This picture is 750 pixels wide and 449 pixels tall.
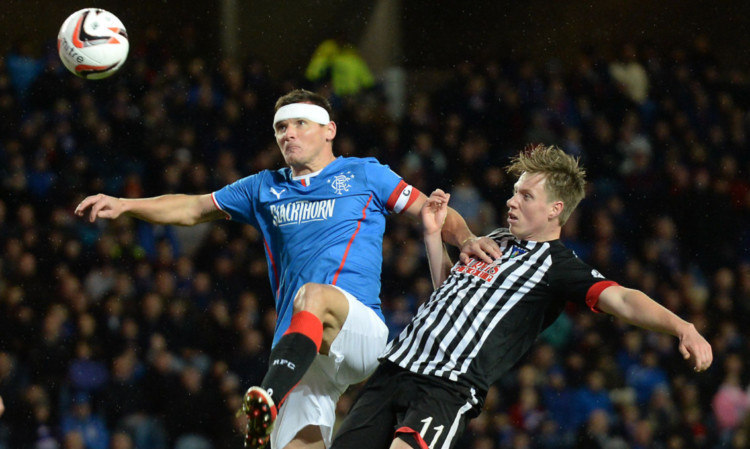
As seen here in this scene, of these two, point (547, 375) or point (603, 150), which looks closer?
point (547, 375)

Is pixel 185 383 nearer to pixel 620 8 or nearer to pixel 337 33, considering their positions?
pixel 337 33

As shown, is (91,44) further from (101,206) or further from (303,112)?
(303,112)

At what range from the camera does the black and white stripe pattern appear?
4.20 m

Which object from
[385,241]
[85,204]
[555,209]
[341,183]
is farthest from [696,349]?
[385,241]

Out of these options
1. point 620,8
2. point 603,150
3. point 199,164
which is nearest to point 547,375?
point 603,150

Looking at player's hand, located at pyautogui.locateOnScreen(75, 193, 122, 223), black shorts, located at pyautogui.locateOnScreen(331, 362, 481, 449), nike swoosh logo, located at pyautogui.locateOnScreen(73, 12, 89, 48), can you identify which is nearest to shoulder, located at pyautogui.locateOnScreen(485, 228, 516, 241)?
black shorts, located at pyautogui.locateOnScreen(331, 362, 481, 449)

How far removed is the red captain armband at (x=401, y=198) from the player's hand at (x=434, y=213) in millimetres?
127

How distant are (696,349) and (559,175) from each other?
3.83 feet

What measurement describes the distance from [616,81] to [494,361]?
7.62 m

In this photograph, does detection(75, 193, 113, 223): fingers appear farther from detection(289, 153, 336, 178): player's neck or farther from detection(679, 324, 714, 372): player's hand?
detection(679, 324, 714, 372): player's hand

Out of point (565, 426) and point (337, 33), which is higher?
point (337, 33)

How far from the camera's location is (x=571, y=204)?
15.0 ft

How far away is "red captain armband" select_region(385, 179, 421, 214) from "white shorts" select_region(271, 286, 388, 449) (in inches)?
23.8

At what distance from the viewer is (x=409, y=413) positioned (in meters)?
4.07
